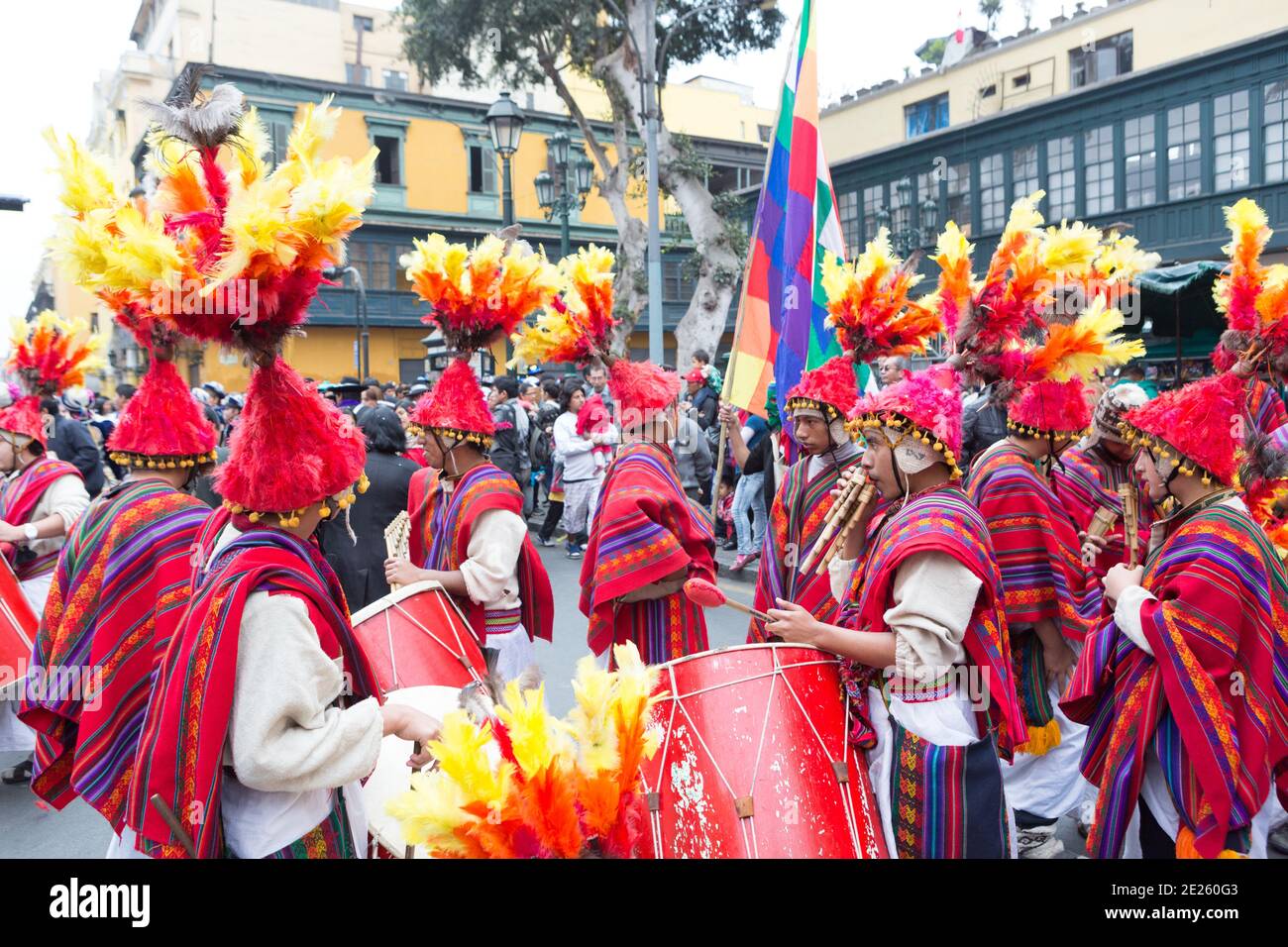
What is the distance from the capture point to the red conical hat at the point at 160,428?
3535mm

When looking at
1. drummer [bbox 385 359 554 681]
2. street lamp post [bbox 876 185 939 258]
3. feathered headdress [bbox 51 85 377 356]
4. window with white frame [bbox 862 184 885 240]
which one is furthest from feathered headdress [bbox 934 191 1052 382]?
window with white frame [bbox 862 184 885 240]

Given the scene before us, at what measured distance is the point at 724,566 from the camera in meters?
10.6

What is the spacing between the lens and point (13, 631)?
4742 millimetres

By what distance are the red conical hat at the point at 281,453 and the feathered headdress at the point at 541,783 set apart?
2.85 feet

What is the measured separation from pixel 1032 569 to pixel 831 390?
3.90 ft

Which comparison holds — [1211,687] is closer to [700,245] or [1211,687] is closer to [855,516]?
[855,516]

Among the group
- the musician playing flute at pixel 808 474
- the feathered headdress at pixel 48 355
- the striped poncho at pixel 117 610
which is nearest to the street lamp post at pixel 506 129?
the feathered headdress at pixel 48 355

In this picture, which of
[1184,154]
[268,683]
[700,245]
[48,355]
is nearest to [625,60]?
[700,245]

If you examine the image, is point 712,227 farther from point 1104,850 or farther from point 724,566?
point 1104,850

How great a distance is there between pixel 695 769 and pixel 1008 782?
2.36 metres

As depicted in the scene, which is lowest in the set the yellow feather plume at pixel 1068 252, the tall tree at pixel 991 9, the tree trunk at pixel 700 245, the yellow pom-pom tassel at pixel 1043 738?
the yellow pom-pom tassel at pixel 1043 738

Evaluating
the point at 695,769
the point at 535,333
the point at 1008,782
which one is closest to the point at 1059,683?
the point at 1008,782

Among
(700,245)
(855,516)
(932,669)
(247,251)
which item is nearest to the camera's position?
(247,251)

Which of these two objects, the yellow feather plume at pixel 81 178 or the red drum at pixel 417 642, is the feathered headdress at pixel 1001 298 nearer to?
the red drum at pixel 417 642
